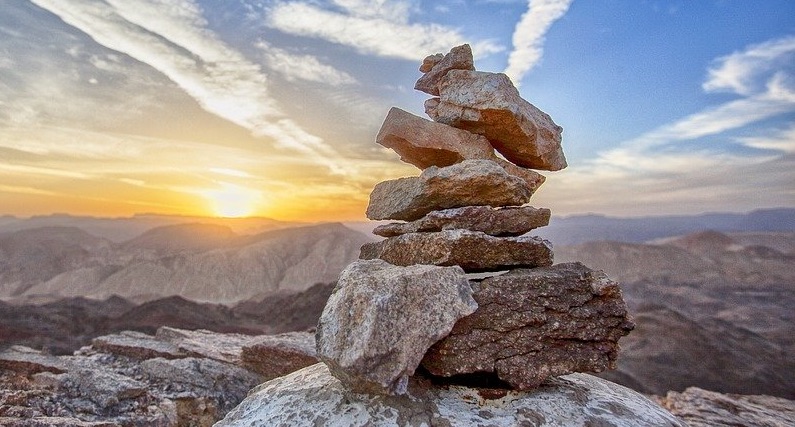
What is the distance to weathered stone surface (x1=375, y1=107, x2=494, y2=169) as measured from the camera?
7402 millimetres

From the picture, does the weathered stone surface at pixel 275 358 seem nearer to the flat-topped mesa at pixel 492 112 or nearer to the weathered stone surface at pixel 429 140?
the weathered stone surface at pixel 429 140

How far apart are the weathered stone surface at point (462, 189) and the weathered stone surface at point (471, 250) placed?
0.68m

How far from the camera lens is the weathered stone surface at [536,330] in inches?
214

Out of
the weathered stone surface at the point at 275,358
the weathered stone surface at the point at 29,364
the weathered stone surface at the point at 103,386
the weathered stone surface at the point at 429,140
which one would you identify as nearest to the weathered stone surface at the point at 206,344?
the weathered stone surface at the point at 275,358

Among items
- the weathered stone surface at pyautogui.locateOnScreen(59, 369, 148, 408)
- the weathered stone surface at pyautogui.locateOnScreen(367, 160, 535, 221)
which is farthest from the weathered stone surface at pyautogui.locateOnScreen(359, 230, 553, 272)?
the weathered stone surface at pyautogui.locateOnScreen(59, 369, 148, 408)

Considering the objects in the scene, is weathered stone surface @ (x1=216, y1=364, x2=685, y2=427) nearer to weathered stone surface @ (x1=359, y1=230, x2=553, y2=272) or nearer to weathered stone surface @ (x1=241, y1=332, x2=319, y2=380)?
weathered stone surface @ (x1=359, y1=230, x2=553, y2=272)

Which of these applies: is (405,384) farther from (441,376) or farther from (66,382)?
(66,382)

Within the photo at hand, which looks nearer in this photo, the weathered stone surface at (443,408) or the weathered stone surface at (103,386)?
the weathered stone surface at (443,408)

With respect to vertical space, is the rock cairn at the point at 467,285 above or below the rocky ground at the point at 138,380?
above

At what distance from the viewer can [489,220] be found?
6289 mm

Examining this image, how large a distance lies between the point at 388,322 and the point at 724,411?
1649 cm

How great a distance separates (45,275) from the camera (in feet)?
244

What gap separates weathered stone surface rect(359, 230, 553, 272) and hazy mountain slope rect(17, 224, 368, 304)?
62478 mm

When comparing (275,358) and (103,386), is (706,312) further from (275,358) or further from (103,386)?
(103,386)
